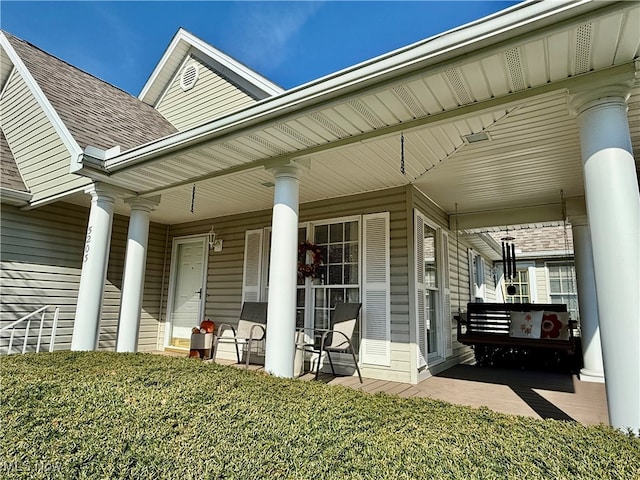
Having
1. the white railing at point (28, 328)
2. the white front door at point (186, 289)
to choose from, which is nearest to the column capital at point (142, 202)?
the white railing at point (28, 328)

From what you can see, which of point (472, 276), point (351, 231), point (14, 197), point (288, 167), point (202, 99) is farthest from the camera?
point (472, 276)

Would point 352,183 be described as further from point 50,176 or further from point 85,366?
point 50,176

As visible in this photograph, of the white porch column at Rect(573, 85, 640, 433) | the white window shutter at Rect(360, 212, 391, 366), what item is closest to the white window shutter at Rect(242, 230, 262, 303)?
the white window shutter at Rect(360, 212, 391, 366)

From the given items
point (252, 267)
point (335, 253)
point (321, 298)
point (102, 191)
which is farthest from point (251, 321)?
point (102, 191)

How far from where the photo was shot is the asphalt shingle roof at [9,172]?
5299 millimetres

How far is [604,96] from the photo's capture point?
2186mm

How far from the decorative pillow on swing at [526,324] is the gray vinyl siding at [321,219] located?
262 centimetres

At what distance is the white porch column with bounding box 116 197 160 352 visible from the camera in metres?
4.74

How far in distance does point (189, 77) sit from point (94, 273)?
14.5 feet

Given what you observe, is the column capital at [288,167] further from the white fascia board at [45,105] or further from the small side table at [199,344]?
the small side table at [199,344]

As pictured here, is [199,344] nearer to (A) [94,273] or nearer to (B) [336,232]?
(A) [94,273]

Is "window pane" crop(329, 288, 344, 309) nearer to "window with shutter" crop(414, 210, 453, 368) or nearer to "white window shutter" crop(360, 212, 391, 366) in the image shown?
"white window shutter" crop(360, 212, 391, 366)

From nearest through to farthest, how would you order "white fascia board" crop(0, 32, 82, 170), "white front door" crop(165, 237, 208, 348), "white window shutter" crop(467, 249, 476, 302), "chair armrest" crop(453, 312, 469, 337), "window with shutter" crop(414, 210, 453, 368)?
"white fascia board" crop(0, 32, 82, 170) → "window with shutter" crop(414, 210, 453, 368) → "chair armrest" crop(453, 312, 469, 337) → "white front door" crop(165, 237, 208, 348) → "white window shutter" crop(467, 249, 476, 302)

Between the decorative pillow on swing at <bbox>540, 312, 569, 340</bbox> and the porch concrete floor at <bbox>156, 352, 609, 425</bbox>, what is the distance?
1.96 ft
